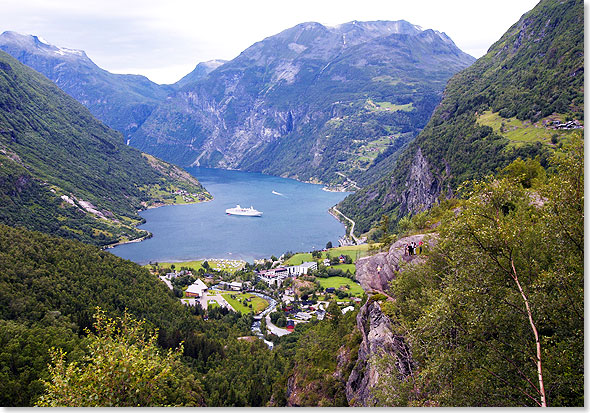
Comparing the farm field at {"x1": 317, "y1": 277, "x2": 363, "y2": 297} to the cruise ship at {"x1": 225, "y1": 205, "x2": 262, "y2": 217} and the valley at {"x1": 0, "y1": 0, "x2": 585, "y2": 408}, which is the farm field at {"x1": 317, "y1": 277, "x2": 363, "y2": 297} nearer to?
the valley at {"x1": 0, "y1": 0, "x2": 585, "y2": 408}

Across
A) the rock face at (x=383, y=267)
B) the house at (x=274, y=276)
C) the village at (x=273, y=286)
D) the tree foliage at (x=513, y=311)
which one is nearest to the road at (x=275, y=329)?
the village at (x=273, y=286)

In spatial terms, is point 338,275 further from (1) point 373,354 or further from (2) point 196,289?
(1) point 373,354

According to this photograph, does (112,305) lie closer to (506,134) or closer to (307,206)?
(506,134)

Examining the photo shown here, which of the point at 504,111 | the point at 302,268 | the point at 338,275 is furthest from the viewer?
the point at 302,268

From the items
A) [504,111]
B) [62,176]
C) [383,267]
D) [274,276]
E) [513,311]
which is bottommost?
[274,276]

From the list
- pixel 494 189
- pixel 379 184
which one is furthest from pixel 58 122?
pixel 494 189

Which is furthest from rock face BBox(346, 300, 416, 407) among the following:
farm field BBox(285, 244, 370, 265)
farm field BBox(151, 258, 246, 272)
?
farm field BBox(151, 258, 246, 272)

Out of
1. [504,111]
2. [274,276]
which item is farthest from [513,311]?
[504,111]
